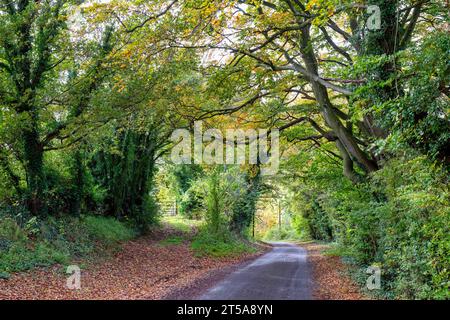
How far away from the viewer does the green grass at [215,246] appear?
18328mm

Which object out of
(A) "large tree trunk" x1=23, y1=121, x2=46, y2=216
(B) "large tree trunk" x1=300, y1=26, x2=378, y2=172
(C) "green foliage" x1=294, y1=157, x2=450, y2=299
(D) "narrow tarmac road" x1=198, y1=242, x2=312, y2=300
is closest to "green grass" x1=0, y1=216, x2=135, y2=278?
(A) "large tree trunk" x1=23, y1=121, x2=46, y2=216

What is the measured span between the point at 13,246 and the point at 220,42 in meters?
8.36

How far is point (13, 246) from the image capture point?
1055 centimetres

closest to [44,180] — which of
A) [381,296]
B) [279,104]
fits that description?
[279,104]

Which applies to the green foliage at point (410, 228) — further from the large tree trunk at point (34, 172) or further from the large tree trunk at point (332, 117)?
the large tree trunk at point (34, 172)

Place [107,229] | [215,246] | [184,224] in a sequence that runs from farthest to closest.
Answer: [184,224] → [215,246] → [107,229]

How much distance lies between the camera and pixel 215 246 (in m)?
19.2

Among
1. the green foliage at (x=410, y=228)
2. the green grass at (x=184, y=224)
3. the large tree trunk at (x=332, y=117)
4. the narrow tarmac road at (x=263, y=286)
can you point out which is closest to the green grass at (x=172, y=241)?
the green grass at (x=184, y=224)

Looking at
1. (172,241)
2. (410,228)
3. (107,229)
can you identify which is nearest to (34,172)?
(107,229)

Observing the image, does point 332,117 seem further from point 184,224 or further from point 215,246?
point 184,224

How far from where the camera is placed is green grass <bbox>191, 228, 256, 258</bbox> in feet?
60.1

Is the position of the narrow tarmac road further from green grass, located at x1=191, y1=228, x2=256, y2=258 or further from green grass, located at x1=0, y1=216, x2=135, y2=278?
green grass, located at x1=0, y1=216, x2=135, y2=278

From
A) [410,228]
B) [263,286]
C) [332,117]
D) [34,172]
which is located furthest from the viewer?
[34,172]
